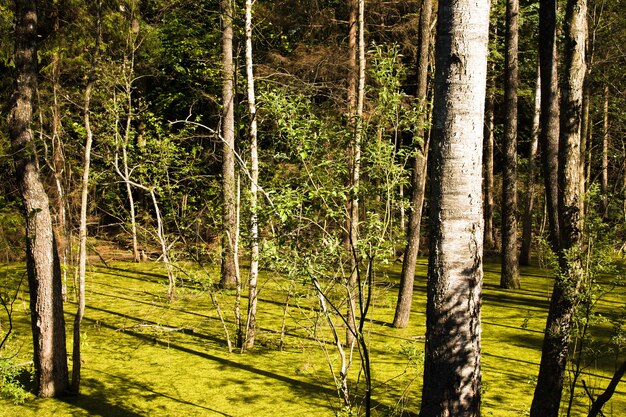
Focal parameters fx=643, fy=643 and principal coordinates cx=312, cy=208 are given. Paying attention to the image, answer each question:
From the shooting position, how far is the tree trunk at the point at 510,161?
1366cm

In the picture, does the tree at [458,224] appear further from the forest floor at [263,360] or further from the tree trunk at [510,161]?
the tree trunk at [510,161]

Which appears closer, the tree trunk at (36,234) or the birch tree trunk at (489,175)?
the tree trunk at (36,234)

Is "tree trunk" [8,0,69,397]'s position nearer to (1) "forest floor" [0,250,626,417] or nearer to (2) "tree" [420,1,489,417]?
(1) "forest floor" [0,250,626,417]

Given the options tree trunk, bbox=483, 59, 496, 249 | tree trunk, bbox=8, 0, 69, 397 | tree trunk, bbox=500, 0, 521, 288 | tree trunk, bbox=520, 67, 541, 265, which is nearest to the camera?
tree trunk, bbox=8, 0, 69, 397

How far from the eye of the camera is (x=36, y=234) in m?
7.08

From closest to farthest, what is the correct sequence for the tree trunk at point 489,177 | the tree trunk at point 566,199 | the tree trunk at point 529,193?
the tree trunk at point 566,199 < the tree trunk at point 529,193 < the tree trunk at point 489,177

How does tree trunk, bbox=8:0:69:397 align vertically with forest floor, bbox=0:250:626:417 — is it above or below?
above

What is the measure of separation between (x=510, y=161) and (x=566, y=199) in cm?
872

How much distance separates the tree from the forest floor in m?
1.23

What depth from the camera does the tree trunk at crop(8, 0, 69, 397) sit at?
6.93 m

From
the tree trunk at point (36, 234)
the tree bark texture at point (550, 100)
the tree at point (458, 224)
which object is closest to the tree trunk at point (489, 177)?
the tree bark texture at point (550, 100)

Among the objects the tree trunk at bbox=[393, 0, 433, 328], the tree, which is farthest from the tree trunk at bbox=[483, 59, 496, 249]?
the tree

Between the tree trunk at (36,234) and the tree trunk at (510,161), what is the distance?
9.55 metres

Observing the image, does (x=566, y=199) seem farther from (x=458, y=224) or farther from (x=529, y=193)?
(x=529, y=193)
